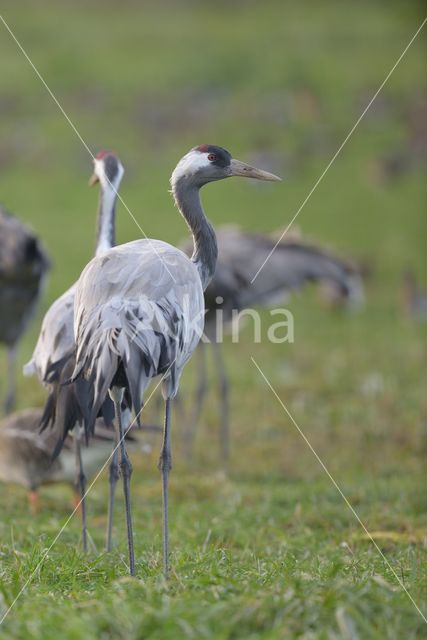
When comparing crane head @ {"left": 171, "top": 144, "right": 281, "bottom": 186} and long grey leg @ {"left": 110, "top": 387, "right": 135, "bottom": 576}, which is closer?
long grey leg @ {"left": 110, "top": 387, "right": 135, "bottom": 576}

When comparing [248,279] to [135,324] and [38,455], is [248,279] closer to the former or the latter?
[38,455]

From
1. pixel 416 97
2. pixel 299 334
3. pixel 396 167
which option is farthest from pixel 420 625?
pixel 416 97

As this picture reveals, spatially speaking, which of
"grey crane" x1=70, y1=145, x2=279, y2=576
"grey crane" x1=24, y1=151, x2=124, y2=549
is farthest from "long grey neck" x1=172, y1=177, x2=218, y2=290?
"grey crane" x1=24, y1=151, x2=124, y2=549

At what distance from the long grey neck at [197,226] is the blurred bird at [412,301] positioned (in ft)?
26.9

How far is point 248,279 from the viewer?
360 inches

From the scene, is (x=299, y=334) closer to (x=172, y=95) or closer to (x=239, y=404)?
(x=239, y=404)

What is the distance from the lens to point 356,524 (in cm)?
647

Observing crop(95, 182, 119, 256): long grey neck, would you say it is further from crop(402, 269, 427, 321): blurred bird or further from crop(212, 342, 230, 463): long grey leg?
crop(402, 269, 427, 321): blurred bird

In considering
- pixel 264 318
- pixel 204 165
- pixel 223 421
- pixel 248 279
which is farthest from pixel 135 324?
pixel 264 318

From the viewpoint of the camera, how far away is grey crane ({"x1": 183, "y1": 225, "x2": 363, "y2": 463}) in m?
8.92

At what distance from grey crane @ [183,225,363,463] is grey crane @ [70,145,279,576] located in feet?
11.4

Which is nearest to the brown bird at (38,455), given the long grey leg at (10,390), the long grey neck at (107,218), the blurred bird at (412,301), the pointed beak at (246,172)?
the long grey neck at (107,218)

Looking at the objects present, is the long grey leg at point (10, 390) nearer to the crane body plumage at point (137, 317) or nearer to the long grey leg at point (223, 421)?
the long grey leg at point (223, 421)

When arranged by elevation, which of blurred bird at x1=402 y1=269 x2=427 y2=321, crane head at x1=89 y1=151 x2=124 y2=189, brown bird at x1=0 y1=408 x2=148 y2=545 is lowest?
brown bird at x1=0 y1=408 x2=148 y2=545
